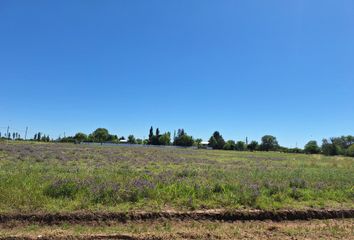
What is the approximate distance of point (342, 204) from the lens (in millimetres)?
10422

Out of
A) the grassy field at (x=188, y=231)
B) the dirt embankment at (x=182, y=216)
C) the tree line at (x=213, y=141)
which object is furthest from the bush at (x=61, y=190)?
the tree line at (x=213, y=141)

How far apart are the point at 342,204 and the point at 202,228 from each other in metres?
6.16

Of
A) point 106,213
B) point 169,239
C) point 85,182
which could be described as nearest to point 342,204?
point 169,239

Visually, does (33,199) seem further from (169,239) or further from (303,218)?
(303,218)

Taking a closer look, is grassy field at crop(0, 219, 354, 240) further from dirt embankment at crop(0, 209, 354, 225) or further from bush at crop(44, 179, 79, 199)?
bush at crop(44, 179, 79, 199)

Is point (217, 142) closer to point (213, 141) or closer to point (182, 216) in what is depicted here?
point (213, 141)

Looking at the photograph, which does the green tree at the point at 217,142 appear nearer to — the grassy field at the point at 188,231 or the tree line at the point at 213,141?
the tree line at the point at 213,141

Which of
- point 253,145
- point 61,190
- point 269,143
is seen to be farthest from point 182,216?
point 269,143

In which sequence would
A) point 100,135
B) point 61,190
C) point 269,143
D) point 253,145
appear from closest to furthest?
point 61,190
point 253,145
point 269,143
point 100,135

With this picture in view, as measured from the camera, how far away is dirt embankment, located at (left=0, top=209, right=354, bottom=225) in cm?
745

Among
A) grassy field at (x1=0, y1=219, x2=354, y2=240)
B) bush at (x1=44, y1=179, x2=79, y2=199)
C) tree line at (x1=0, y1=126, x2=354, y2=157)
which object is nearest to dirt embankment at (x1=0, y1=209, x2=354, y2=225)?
grassy field at (x1=0, y1=219, x2=354, y2=240)

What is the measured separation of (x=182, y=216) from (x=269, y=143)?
161650 mm

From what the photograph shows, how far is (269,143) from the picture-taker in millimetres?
160750

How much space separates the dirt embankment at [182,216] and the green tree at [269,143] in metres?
145
